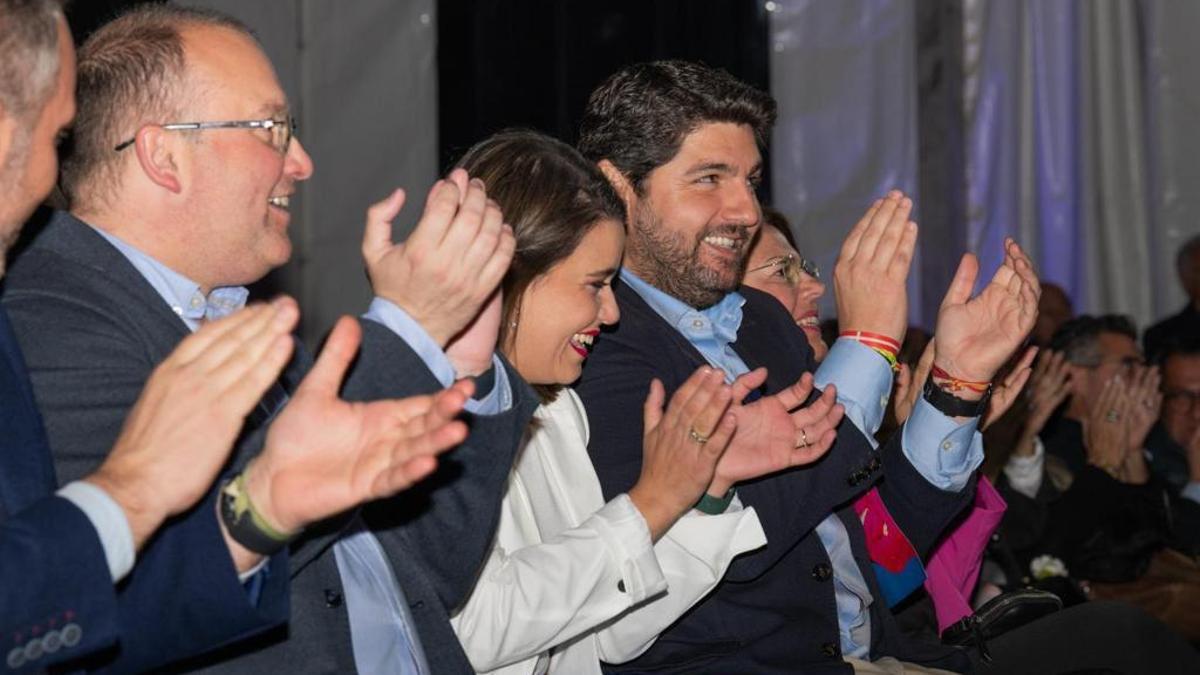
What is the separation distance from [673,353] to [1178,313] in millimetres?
4250

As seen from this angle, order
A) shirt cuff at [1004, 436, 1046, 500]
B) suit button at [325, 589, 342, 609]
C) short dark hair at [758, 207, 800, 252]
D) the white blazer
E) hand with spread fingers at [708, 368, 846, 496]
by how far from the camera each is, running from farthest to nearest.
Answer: shirt cuff at [1004, 436, 1046, 500]
short dark hair at [758, 207, 800, 252]
hand with spread fingers at [708, 368, 846, 496]
the white blazer
suit button at [325, 589, 342, 609]

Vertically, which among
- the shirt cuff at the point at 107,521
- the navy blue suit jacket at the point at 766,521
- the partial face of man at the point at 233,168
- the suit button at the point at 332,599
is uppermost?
the partial face of man at the point at 233,168

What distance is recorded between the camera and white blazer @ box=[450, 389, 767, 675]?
2.21 m

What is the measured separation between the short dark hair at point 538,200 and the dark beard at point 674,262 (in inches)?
11.7

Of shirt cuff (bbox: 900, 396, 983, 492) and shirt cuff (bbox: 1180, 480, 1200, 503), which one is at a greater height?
shirt cuff (bbox: 900, 396, 983, 492)

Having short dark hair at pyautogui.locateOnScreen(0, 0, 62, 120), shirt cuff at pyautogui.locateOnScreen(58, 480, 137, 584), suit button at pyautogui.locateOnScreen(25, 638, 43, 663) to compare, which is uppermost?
short dark hair at pyautogui.locateOnScreen(0, 0, 62, 120)

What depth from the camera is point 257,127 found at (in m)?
1.94

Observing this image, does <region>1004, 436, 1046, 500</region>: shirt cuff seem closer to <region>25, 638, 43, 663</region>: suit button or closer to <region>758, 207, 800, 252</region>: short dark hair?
<region>758, 207, 800, 252</region>: short dark hair

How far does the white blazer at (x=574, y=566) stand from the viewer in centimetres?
221

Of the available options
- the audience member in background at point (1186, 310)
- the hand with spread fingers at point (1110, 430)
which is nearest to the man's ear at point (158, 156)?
the hand with spread fingers at point (1110, 430)

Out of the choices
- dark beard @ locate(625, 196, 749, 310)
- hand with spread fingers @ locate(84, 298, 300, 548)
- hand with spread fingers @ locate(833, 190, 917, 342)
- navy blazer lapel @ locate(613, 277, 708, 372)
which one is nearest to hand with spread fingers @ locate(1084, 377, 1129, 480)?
hand with spread fingers @ locate(833, 190, 917, 342)

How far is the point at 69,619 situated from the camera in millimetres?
1370

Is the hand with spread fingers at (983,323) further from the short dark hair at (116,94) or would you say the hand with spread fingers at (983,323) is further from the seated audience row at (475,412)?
the short dark hair at (116,94)

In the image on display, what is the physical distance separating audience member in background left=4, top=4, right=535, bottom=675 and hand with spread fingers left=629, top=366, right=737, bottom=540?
356 millimetres
